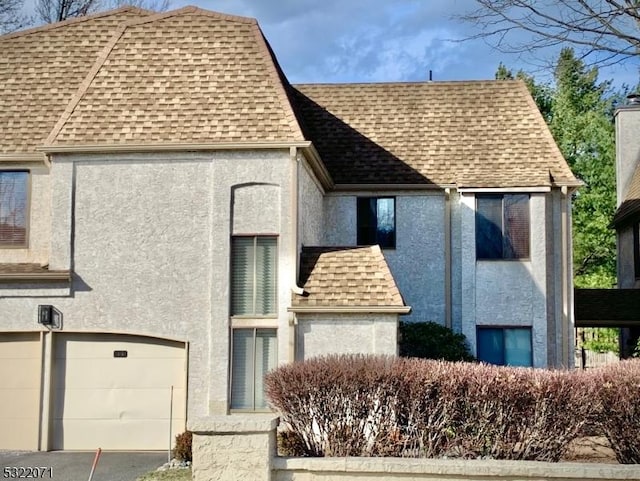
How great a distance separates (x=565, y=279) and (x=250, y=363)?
27.3ft

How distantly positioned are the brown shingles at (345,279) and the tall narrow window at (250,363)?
3.21ft

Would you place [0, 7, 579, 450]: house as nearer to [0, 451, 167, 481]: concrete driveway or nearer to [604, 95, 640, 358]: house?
[0, 451, 167, 481]: concrete driveway

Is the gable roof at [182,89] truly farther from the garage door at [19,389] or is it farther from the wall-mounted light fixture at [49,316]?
the garage door at [19,389]

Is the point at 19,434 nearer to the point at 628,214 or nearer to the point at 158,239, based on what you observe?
the point at 158,239

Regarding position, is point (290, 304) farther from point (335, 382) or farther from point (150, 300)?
point (335, 382)

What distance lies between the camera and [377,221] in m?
20.3

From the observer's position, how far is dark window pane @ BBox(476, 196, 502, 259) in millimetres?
19500

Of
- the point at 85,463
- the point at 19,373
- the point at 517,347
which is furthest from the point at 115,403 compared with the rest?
the point at 517,347

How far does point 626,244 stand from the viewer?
28.0m

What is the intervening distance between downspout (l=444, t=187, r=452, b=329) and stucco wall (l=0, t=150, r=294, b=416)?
5539 mm

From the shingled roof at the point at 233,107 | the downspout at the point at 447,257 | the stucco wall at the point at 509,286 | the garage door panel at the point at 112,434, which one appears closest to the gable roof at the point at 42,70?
the shingled roof at the point at 233,107

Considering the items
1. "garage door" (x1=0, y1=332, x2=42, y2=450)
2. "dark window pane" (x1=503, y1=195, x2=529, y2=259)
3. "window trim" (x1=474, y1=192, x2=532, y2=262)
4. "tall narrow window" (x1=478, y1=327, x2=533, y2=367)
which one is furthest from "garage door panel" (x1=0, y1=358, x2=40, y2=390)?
"dark window pane" (x1=503, y1=195, x2=529, y2=259)

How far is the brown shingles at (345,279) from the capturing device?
15.1m

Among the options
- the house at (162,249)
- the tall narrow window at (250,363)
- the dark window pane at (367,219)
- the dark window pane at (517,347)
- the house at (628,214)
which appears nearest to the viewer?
the tall narrow window at (250,363)
